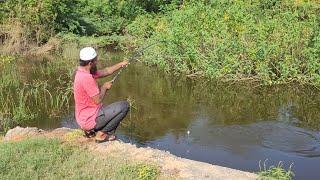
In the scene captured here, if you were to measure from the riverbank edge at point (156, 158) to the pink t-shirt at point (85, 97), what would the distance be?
0.35 m

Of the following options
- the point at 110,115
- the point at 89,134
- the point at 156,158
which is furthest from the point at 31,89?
the point at 156,158

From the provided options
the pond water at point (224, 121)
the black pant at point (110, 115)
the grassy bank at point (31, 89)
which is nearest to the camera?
the black pant at point (110, 115)

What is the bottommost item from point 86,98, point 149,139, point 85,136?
point 149,139

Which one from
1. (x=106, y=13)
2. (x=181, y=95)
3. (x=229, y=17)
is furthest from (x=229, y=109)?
(x=106, y=13)

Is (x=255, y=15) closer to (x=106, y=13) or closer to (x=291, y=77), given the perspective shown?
(x=291, y=77)

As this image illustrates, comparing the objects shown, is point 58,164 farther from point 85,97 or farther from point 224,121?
point 224,121

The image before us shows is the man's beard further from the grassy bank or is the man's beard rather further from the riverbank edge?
the grassy bank

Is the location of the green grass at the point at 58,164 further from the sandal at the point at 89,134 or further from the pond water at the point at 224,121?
the pond water at the point at 224,121

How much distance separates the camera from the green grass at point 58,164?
6227 mm

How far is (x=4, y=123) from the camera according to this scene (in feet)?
33.5

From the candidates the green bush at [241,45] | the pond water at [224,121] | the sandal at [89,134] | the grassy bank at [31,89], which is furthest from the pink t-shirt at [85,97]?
the green bush at [241,45]

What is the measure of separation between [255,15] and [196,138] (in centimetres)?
634

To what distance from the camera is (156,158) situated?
687 centimetres

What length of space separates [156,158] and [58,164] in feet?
4.27
